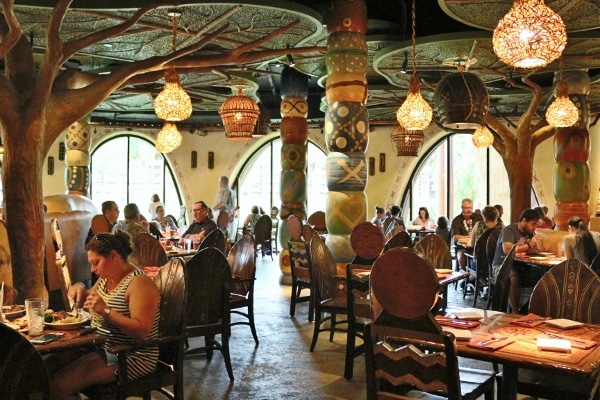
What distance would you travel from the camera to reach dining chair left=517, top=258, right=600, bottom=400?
328cm

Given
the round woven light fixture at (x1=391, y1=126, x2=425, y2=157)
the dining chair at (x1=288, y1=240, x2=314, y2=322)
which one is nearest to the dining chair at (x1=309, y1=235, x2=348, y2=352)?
the dining chair at (x1=288, y1=240, x2=314, y2=322)

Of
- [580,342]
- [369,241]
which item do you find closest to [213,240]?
[369,241]

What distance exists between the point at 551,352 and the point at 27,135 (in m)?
3.72

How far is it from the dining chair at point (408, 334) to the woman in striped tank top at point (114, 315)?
120 centimetres

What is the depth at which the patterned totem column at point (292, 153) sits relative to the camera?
33.0ft

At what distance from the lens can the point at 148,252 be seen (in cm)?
628

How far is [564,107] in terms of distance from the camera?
7.20 metres

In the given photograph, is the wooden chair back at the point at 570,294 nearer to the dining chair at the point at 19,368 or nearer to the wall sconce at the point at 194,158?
the dining chair at the point at 19,368

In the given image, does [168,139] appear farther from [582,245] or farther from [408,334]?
[408,334]

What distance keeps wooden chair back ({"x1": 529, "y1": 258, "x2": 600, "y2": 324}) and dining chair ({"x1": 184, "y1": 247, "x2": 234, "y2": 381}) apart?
221 centimetres

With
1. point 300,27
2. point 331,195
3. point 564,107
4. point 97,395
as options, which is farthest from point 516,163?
point 97,395

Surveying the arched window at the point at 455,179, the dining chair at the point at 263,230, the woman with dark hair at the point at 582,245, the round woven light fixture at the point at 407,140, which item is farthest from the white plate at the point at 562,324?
the arched window at the point at 455,179

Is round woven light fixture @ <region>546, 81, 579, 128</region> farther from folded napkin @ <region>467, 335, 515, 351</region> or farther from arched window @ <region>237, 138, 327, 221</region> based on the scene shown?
arched window @ <region>237, 138, 327, 221</region>

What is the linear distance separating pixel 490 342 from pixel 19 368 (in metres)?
2.01
